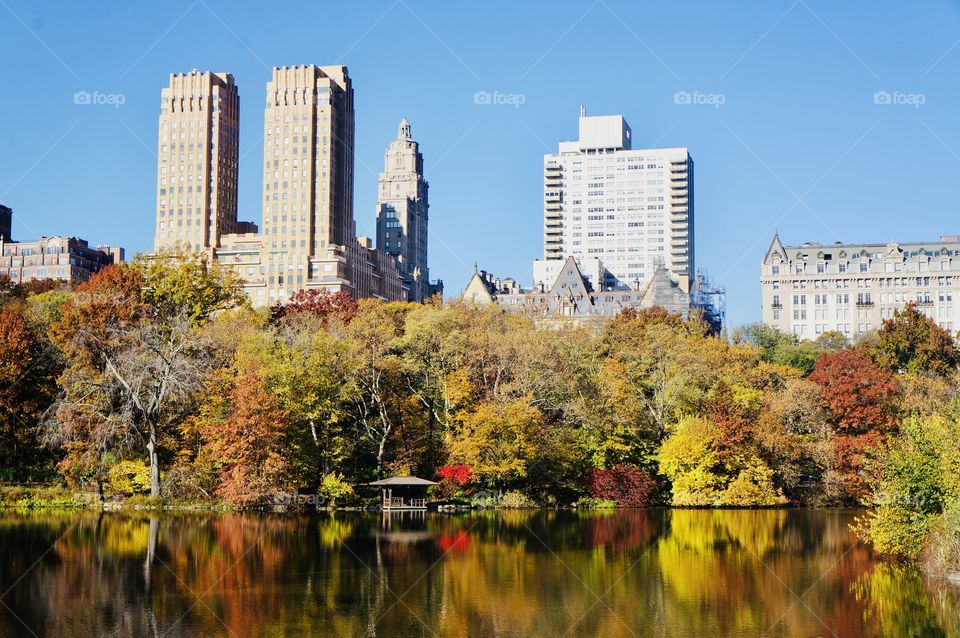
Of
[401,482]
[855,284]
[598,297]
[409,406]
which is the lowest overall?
[401,482]

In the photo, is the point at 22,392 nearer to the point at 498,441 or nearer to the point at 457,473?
the point at 457,473

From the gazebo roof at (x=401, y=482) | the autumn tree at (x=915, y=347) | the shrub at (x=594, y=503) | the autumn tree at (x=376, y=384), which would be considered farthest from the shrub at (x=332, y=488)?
the autumn tree at (x=915, y=347)

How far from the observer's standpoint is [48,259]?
6944 inches

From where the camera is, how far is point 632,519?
194 feet

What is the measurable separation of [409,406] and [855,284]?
106815 mm

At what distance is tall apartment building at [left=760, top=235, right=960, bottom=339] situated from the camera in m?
153

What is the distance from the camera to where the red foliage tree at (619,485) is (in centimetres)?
6894

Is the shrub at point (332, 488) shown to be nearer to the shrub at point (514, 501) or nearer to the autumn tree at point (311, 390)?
the autumn tree at point (311, 390)

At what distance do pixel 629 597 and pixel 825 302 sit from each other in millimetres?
134181

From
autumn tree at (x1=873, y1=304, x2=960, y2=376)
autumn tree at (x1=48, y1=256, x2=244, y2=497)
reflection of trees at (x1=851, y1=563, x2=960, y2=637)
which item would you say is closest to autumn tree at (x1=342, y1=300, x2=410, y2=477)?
autumn tree at (x1=48, y1=256, x2=244, y2=497)

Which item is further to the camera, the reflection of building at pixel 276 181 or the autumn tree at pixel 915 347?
the reflection of building at pixel 276 181

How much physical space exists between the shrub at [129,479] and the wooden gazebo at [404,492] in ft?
43.5

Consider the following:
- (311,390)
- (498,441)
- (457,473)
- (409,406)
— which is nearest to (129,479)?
(311,390)

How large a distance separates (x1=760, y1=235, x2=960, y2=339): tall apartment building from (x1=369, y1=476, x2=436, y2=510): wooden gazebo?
345ft
